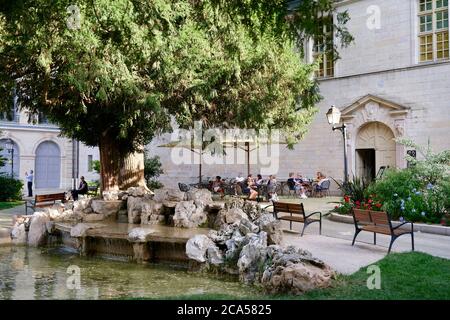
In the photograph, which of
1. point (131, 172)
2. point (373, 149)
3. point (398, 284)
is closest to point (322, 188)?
point (373, 149)

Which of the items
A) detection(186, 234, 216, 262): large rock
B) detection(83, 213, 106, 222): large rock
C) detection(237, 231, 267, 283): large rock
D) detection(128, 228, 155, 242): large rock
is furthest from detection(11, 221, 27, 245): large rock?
detection(237, 231, 267, 283): large rock

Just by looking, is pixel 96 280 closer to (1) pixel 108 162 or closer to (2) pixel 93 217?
(2) pixel 93 217

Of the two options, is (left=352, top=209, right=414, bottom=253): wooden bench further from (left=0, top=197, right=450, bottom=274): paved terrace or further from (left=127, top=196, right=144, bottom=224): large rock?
(left=127, top=196, right=144, bottom=224): large rock

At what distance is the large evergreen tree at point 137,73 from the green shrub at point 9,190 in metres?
9.85

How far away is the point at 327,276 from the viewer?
21.9ft

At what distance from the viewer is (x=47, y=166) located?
40750 millimetres

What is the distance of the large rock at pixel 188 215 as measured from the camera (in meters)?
11.4

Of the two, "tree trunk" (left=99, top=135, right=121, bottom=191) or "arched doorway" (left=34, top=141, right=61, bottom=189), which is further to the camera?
"arched doorway" (left=34, top=141, right=61, bottom=189)

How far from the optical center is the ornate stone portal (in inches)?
878

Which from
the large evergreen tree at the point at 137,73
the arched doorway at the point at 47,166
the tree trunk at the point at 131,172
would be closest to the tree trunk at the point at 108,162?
the large evergreen tree at the point at 137,73

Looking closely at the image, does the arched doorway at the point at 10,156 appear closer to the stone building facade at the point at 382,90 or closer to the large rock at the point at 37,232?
the stone building facade at the point at 382,90

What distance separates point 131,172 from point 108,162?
1.08 meters

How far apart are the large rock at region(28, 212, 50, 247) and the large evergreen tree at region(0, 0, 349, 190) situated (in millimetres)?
3203
